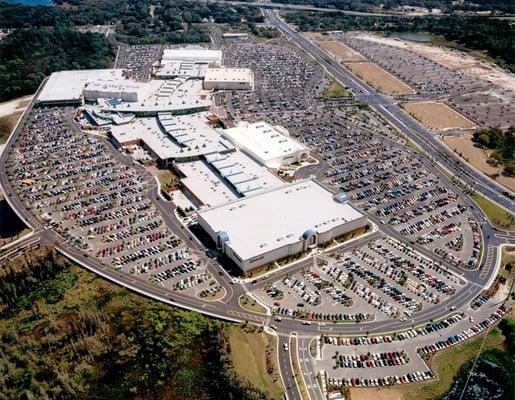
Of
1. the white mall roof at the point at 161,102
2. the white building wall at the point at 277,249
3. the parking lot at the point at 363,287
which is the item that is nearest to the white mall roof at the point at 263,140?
the white mall roof at the point at 161,102

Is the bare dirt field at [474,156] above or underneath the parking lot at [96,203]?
underneath

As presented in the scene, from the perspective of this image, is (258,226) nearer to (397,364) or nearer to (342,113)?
(397,364)

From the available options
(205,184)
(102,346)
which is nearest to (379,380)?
(102,346)

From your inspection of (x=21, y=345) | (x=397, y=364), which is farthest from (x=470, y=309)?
(x=21, y=345)

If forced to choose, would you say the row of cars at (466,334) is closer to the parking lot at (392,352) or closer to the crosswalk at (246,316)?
the parking lot at (392,352)

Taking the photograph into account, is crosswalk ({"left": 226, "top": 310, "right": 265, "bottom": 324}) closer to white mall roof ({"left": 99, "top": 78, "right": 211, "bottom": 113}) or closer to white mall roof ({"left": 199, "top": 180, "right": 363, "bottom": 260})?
white mall roof ({"left": 199, "top": 180, "right": 363, "bottom": 260})

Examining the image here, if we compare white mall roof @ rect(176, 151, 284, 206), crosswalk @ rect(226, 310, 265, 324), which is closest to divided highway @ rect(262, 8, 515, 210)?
white mall roof @ rect(176, 151, 284, 206)
